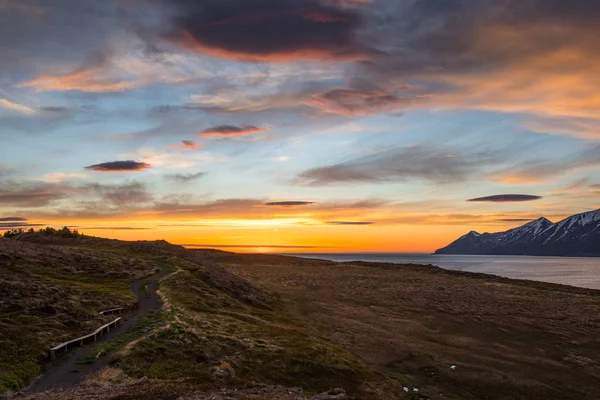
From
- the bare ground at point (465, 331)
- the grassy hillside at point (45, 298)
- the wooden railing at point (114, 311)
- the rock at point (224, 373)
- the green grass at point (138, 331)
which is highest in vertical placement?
the grassy hillside at point (45, 298)

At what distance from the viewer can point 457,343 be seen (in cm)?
4441

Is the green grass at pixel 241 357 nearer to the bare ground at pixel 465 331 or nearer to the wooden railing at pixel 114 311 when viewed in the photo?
the wooden railing at pixel 114 311

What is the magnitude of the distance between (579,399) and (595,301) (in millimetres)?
54216

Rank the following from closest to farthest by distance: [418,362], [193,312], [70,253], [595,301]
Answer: [418,362] < [193,312] < [70,253] < [595,301]

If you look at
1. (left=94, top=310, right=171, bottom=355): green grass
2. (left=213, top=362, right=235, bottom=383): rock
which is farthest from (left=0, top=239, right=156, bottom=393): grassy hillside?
(left=213, top=362, right=235, bottom=383): rock

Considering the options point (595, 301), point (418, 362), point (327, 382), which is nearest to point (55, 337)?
point (327, 382)

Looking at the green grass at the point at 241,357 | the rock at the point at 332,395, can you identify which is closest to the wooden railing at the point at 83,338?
the green grass at the point at 241,357

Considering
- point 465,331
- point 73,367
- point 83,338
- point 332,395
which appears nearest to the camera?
point 332,395

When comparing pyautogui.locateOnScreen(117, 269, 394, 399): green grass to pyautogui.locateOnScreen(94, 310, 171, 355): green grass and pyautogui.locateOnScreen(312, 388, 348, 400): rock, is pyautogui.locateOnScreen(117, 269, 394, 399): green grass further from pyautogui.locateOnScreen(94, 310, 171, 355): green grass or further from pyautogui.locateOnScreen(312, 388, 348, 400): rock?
pyautogui.locateOnScreen(312, 388, 348, 400): rock

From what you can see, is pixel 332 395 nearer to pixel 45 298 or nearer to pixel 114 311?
pixel 114 311

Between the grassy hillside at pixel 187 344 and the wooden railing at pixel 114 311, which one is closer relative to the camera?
the grassy hillside at pixel 187 344

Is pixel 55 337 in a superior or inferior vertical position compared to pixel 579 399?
superior

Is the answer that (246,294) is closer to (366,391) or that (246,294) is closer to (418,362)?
(418,362)

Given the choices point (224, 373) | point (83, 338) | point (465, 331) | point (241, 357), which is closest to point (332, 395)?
point (224, 373)
